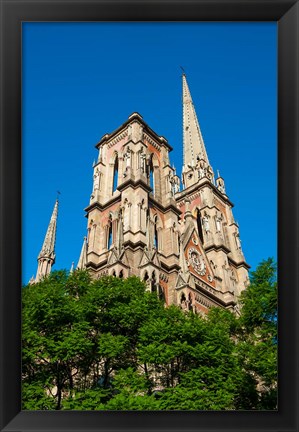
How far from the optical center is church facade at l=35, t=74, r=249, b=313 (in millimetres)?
27094

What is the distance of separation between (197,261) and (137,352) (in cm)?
2007

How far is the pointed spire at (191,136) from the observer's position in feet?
164

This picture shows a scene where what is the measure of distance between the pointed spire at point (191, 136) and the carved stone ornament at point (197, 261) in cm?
1537

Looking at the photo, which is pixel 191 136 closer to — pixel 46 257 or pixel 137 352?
pixel 46 257

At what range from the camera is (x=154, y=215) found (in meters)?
31.6

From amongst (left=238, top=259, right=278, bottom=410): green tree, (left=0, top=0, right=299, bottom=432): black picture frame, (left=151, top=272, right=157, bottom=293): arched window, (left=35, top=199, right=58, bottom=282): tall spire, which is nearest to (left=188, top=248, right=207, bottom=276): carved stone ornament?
(left=151, top=272, right=157, bottom=293): arched window

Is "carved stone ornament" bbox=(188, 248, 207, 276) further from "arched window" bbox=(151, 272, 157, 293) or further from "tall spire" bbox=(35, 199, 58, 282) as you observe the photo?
"tall spire" bbox=(35, 199, 58, 282)

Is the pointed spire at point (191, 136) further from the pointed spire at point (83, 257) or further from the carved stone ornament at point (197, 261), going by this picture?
the pointed spire at point (83, 257)

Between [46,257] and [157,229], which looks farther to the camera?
[46,257]
